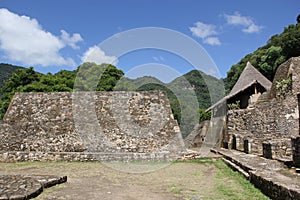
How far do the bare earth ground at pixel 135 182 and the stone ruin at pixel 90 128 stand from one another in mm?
793

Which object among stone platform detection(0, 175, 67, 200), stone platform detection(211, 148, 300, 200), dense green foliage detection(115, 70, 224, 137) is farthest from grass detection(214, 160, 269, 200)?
dense green foliage detection(115, 70, 224, 137)

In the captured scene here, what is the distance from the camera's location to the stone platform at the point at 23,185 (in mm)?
5262

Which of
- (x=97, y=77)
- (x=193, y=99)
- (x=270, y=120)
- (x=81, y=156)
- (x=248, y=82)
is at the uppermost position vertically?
(x=97, y=77)

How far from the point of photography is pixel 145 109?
13258 millimetres

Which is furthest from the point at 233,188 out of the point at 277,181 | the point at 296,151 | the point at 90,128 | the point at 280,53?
the point at 280,53

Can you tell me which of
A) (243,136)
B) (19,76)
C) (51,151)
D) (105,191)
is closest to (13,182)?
(105,191)

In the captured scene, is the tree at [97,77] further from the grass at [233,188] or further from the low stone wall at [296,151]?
the low stone wall at [296,151]

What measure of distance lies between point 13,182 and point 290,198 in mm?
5494

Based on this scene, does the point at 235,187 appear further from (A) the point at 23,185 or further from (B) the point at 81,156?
(B) the point at 81,156

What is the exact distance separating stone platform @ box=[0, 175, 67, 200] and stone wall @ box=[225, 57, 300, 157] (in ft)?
30.1

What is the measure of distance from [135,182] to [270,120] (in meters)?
9.44

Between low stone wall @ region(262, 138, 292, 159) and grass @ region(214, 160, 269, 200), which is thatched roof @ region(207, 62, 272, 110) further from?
grass @ region(214, 160, 269, 200)

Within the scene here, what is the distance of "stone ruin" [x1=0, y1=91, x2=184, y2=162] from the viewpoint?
448 inches

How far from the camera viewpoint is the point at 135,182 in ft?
25.3
